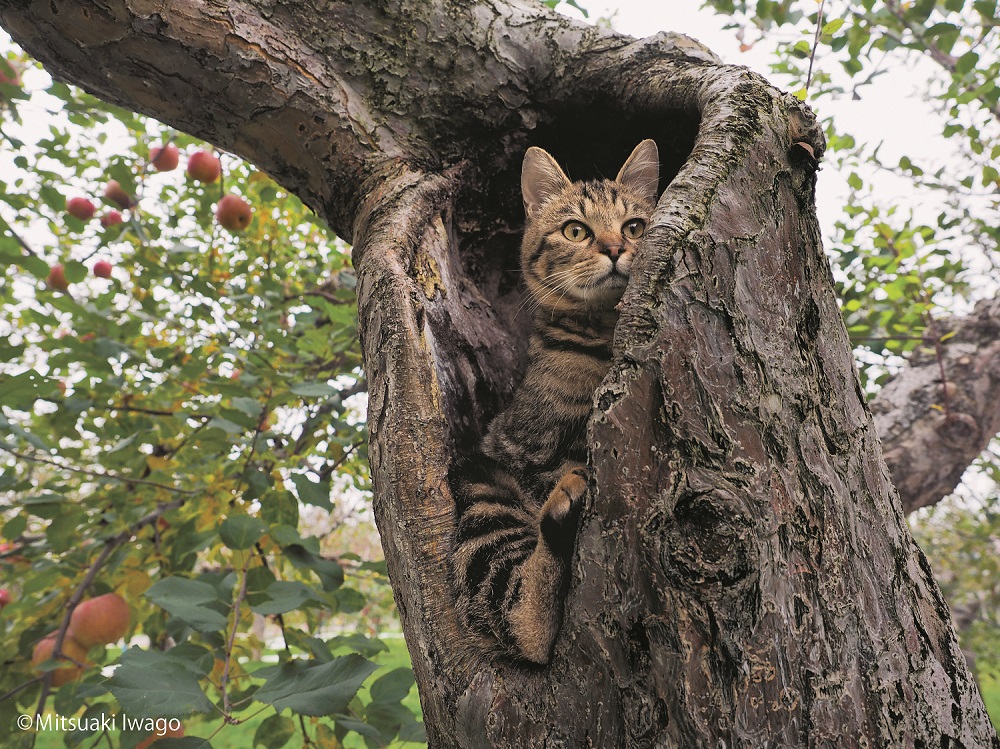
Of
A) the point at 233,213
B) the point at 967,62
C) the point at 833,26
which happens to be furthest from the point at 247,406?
the point at 967,62

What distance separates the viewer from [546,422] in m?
1.86

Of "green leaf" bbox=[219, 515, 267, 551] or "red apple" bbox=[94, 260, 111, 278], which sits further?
"red apple" bbox=[94, 260, 111, 278]

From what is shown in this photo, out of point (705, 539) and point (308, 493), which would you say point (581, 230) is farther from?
point (705, 539)

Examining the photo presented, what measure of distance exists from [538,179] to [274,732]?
2.00 meters

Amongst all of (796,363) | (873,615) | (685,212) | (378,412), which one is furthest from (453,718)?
(685,212)

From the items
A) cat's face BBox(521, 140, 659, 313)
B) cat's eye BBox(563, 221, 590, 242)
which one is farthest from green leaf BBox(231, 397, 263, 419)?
cat's eye BBox(563, 221, 590, 242)

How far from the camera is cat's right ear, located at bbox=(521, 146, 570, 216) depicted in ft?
6.97

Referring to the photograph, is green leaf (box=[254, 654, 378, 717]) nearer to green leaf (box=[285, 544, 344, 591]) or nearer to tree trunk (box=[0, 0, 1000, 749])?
tree trunk (box=[0, 0, 1000, 749])

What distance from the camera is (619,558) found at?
1034 millimetres

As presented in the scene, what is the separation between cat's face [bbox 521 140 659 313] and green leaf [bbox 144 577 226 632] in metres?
1.43

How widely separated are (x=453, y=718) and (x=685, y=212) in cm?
110

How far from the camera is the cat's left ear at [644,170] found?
2.07 metres

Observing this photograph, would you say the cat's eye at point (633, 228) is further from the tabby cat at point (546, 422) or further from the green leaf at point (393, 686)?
the green leaf at point (393, 686)

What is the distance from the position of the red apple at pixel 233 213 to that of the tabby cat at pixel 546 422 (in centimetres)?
165
